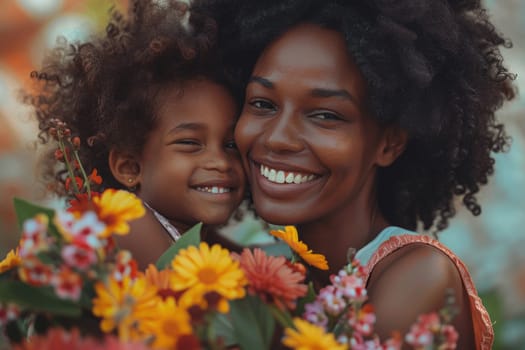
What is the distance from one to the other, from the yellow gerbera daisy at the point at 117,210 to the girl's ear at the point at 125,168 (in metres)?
1.08

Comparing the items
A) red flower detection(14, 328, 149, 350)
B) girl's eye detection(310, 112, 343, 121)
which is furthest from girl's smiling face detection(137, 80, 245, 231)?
red flower detection(14, 328, 149, 350)

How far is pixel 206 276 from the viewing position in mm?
1382

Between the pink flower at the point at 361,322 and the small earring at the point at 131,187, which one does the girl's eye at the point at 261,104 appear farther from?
the pink flower at the point at 361,322

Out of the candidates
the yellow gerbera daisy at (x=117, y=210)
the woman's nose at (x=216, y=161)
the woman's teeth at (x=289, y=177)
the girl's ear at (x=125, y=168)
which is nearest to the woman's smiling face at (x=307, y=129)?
the woman's teeth at (x=289, y=177)

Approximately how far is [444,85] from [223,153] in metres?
0.63

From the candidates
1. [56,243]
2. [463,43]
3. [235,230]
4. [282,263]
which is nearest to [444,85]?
[463,43]

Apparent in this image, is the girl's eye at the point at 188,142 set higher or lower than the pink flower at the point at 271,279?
higher

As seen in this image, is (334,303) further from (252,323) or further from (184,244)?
(184,244)

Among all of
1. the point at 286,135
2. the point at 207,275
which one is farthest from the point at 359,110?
the point at 207,275

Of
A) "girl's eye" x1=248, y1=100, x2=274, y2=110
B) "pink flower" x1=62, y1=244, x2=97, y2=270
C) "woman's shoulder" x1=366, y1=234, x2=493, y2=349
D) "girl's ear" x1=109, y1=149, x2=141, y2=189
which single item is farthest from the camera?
"girl's ear" x1=109, y1=149, x2=141, y2=189

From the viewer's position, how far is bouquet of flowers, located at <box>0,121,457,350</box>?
1278mm

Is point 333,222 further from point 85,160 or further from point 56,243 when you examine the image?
point 56,243

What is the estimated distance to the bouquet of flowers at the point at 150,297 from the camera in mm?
1278

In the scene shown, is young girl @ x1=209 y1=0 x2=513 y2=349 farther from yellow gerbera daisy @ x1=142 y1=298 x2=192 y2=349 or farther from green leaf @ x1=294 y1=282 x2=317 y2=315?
yellow gerbera daisy @ x1=142 y1=298 x2=192 y2=349
